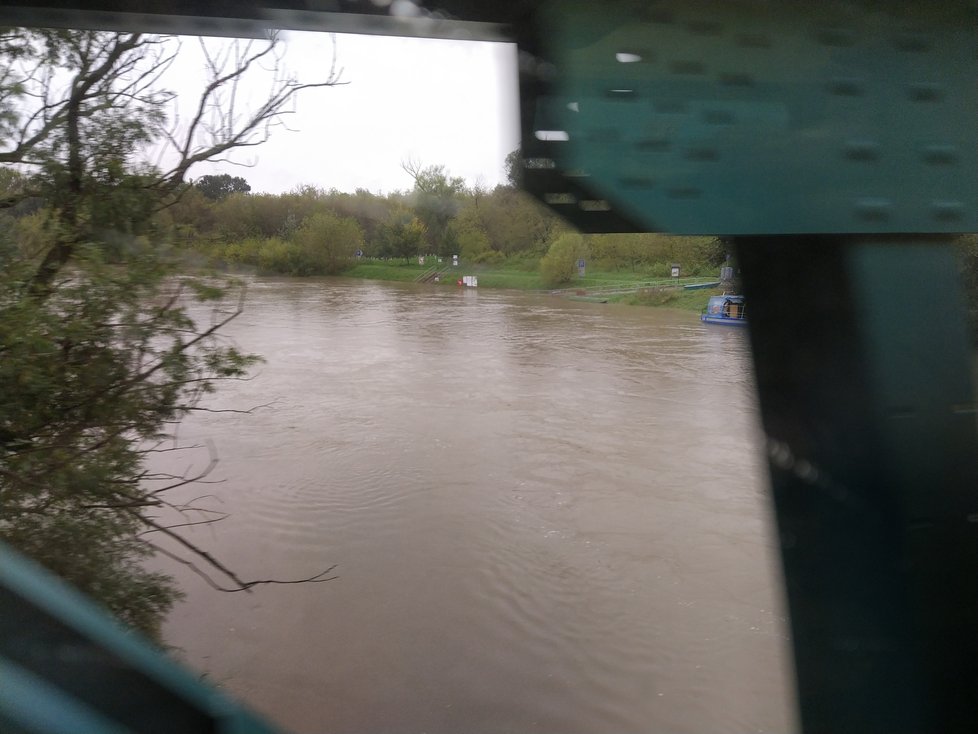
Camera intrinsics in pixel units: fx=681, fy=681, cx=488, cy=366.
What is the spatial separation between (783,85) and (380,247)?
166 inches

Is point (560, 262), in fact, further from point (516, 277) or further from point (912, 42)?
point (912, 42)

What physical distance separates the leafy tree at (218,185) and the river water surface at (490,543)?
596mm

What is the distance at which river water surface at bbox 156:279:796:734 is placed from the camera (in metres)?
4.04

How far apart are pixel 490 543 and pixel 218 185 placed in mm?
3821

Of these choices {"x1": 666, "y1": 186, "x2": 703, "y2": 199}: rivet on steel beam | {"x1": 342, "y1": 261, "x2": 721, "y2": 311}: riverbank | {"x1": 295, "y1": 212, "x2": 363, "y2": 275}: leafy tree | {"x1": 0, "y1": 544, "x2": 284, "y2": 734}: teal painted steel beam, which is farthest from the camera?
{"x1": 342, "y1": 261, "x2": 721, "y2": 311}: riverbank

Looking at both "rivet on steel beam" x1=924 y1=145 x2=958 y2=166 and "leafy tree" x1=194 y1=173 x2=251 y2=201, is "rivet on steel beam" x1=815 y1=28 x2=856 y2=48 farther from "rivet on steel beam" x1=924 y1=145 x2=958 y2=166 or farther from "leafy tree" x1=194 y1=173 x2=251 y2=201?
"leafy tree" x1=194 y1=173 x2=251 y2=201

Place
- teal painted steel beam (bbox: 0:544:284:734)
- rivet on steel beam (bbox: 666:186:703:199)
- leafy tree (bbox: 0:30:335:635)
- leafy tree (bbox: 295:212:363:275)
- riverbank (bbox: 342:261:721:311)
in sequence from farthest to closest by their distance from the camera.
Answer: riverbank (bbox: 342:261:721:311) → leafy tree (bbox: 295:212:363:275) → leafy tree (bbox: 0:30:335:635) → rivet on steel beam (bbox: 666:186:703:199) → teal painted steel beam (bbox: 0:544:284:734)

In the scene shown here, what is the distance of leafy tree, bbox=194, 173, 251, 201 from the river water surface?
0.60m

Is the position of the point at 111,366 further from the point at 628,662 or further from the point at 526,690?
the point at 628,662

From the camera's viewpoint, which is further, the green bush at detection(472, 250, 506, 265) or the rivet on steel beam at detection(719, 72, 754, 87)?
the green bush at detection(472, 250, 506, 265)

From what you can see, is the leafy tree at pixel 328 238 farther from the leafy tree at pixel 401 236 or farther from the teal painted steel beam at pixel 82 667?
the teal painted steel beam at pixel 82 667

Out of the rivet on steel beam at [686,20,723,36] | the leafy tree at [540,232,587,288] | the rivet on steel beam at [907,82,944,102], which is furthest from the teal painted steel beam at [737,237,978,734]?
the leafy tree at [540,232,587,288]

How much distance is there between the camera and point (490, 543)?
628cm

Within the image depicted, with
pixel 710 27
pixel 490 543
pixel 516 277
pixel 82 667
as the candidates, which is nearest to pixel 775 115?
pixel 710 27
